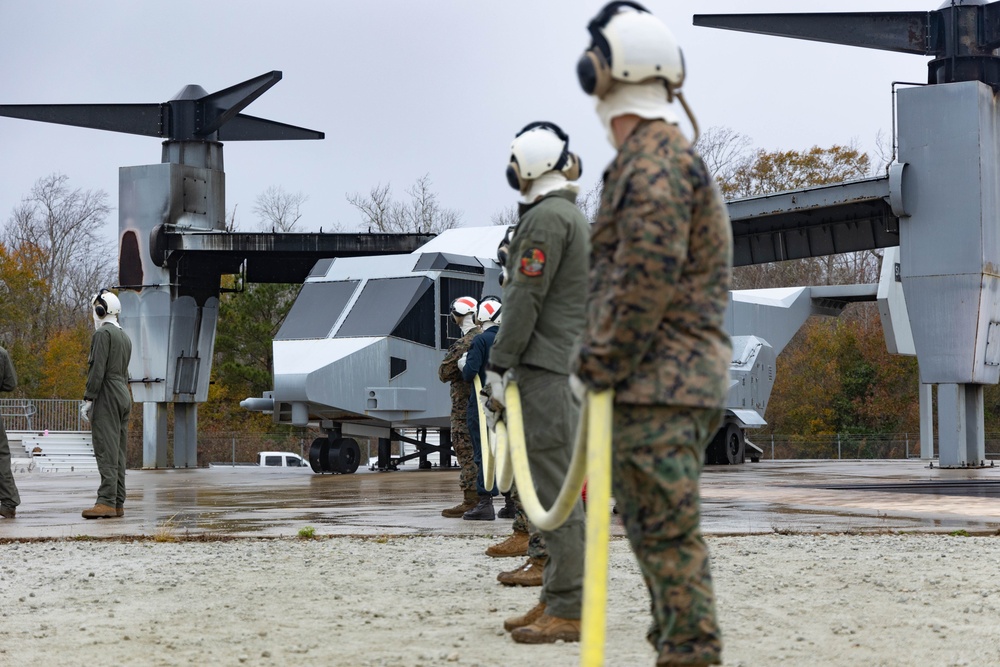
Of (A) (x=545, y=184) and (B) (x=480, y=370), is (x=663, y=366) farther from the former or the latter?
(B) (x=480, y=370)

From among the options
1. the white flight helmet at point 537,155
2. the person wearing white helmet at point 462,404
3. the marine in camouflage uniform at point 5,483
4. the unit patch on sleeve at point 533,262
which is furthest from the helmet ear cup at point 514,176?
the marine in camouflage uniform at point 5,483

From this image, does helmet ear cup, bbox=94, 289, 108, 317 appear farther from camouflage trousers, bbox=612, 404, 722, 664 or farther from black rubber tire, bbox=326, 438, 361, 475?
black rubber tire, bbox=326, 438, 361, 475

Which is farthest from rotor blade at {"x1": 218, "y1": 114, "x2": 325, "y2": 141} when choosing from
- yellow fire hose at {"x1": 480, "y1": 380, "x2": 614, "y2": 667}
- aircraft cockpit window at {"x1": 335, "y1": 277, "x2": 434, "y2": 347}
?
A: yellow fire hose at {"x1": 480, "y1": 380, "x2": 614, "y2": 667}

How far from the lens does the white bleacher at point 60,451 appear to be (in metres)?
28.2

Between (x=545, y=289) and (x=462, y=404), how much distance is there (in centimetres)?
666

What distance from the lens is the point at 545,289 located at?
5.69 metres

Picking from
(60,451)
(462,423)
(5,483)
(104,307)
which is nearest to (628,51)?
(462,423)

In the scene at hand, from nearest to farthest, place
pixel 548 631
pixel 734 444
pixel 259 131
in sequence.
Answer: pixel 548 631, pixel 734 444, pixel 259 131

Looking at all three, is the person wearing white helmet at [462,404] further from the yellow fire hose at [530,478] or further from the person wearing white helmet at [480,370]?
the yellow fire hose at [530,478]

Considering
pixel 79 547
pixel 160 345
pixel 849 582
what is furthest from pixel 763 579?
pixel 160 345

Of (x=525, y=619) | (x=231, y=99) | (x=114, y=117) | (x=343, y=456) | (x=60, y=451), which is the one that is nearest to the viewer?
(x=525, y=619)

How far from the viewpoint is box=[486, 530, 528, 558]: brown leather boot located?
8461mm

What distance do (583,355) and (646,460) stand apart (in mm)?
369

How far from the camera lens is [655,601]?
3.85 meters
